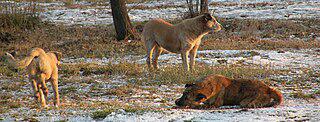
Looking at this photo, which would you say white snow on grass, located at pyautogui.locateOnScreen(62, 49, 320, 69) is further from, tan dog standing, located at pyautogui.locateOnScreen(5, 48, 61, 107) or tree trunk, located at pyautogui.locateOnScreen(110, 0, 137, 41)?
tan dog standing, located at pyautogui.locateOnScreen(5, 48, 61, 107)

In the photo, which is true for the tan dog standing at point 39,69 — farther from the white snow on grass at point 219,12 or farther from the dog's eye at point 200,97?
the white snow on grass at point 219,12

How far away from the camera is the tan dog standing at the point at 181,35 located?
12117mm

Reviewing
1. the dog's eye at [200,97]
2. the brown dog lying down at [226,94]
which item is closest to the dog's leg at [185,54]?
the brown dog lying down at [226,94]

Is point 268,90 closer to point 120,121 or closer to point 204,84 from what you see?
point 204,84

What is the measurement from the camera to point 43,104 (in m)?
7.91

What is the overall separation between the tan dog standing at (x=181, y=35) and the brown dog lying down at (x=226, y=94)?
13.9ft

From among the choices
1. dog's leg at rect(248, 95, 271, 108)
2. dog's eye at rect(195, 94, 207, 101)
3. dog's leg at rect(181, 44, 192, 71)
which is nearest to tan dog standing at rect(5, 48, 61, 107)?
dog's eye at rect(195, 94, 207, 101)

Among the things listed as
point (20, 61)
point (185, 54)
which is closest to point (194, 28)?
point (185, 54)

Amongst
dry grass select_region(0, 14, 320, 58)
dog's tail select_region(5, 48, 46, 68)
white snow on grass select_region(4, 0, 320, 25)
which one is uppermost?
dog's tail select_region(5, 48, 46, 68)

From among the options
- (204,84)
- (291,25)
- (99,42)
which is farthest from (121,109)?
(291,25)

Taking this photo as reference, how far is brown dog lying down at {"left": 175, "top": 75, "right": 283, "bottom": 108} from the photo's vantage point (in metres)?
7.63

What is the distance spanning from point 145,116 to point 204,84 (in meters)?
1.08

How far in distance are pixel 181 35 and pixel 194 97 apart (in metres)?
4.81

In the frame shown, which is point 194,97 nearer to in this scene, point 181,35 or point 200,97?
point 200,97
